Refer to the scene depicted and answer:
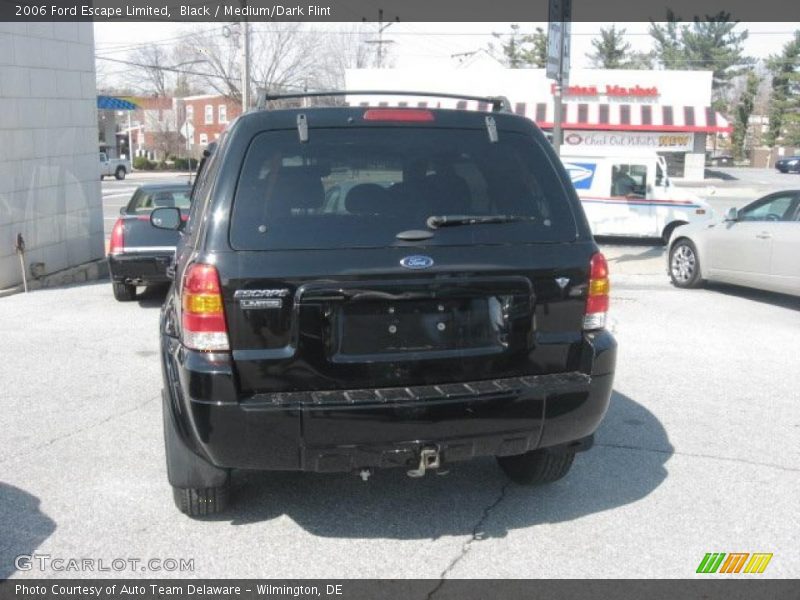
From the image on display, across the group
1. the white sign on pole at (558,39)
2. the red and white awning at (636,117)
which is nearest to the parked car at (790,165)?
the red and white awning at (636,117)

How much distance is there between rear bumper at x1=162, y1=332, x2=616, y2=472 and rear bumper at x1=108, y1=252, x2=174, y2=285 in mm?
6811

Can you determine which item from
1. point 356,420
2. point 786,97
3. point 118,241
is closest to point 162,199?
point 118,241

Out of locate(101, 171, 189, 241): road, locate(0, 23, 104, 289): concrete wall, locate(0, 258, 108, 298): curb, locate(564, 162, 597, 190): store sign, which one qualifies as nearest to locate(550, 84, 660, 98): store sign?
locate(101, 171, 189, 241): road

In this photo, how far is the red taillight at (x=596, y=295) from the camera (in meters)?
3.99

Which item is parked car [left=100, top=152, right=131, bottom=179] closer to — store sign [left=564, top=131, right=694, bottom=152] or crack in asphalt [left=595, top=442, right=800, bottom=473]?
store sign [left=564, top=131, right=694, bottom=152]

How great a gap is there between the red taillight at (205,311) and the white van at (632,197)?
48.9 ft

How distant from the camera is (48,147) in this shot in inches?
475

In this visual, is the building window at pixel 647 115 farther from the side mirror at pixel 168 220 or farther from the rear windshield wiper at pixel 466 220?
the rear windshield wiper at pixel 466 220

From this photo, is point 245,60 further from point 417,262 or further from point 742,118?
point 742,118

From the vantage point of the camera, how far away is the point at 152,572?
3736mm

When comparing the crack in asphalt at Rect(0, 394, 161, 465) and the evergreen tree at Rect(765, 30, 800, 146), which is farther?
the evergreen tree at Rect(765, 30, 800, 146)

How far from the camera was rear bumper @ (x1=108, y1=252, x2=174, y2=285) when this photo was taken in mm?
10391

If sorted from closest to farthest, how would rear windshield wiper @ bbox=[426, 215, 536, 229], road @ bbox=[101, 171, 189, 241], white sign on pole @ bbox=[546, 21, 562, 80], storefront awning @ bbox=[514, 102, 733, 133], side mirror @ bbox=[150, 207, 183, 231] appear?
rear windshield wiper @ bbox=[426, 215, 536, 229], side mirror @ bbox=[150, 207, 183, 231], white sign on pole @ bbox=[546, 21, 562, 80], road @ bbox=[101, 171, 189, 241], storefront awning @ bbox=[514, 102, 733, 133]
